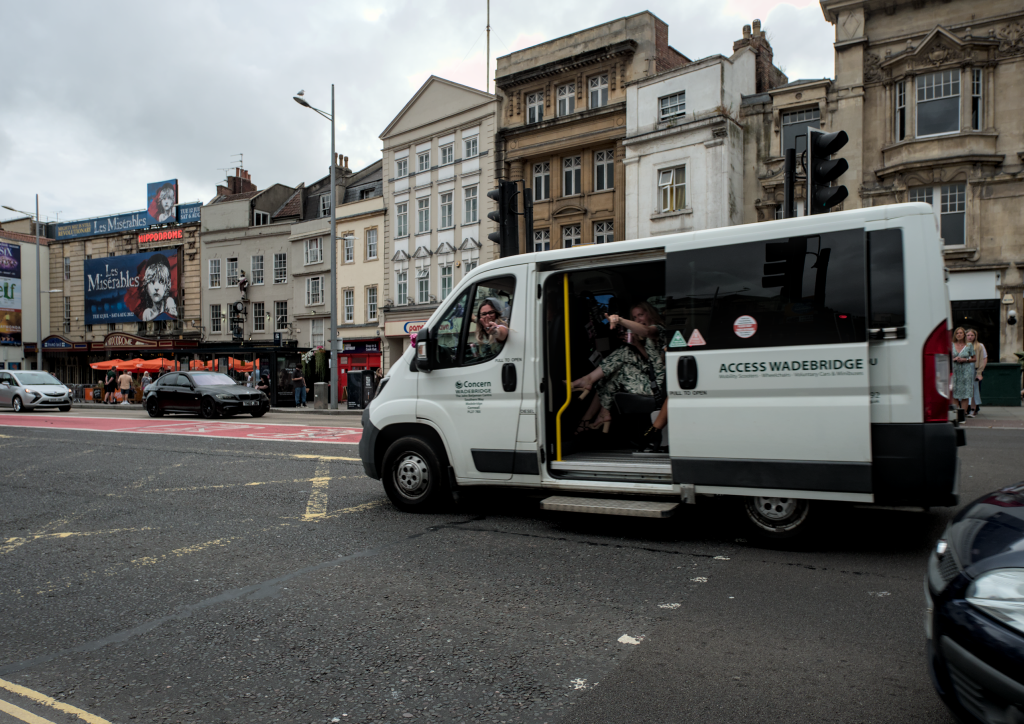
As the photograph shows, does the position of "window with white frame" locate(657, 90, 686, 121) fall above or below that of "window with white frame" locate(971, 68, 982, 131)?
above

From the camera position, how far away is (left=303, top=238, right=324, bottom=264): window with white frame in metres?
40.2

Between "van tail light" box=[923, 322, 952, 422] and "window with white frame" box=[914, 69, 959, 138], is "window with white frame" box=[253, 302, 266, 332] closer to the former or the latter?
"window with white frame" box=[914, 69, 959, 138]

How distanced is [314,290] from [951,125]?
3082cm

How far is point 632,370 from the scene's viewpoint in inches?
273

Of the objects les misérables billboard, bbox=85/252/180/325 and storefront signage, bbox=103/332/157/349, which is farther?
les misérables billboard, bbox=85/252/180/325

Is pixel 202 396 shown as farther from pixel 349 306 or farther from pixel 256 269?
pixel 256 269

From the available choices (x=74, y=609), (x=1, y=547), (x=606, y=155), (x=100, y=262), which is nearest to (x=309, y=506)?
(x=1, y=547)

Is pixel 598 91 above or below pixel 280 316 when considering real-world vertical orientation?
above

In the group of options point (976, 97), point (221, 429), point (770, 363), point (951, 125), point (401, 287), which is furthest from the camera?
point (401, 287)

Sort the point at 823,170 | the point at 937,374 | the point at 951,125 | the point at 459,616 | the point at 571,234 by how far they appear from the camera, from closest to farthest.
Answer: the point at 459,616, the point at 937,374, the point at 823,170, the point at 951,125, the point at 571,234

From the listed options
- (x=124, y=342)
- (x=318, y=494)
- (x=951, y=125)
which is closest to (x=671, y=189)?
(x=951, y=125)

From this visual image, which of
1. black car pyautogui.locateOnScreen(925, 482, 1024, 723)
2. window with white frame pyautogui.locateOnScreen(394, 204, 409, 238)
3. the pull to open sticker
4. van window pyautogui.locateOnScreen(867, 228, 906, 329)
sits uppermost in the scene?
window with white frame pyautogui.locateOnScreen(394, 204, 409, 238)

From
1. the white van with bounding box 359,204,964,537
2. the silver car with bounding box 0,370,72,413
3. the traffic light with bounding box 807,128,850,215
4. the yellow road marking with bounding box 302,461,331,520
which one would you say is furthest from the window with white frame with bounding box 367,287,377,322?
the white van with bounding box 359,204,964,537

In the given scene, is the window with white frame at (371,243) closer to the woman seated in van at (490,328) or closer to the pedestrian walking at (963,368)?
the pedestrian walking at (963,368)
